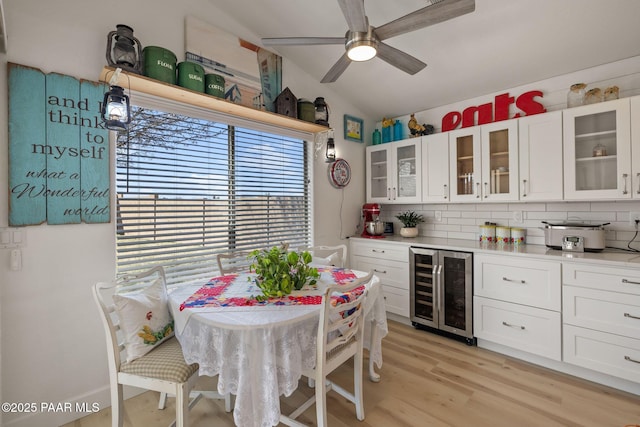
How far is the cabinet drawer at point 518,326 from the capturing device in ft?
7.75

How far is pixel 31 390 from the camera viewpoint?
1.76m

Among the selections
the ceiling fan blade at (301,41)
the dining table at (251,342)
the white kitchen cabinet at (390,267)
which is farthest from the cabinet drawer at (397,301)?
the ceiling fan blade at (301,41)

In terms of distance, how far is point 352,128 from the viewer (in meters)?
3.80

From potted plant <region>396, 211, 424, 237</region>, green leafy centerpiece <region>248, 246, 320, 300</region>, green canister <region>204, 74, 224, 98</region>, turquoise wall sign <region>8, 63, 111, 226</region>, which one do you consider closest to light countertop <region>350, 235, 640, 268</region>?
potted plant <region>396, 211, 424, 237</region>

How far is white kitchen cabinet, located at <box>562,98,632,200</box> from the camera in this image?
89.6 inches

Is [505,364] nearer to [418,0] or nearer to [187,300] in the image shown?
[187,300]

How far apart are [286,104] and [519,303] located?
2726mm

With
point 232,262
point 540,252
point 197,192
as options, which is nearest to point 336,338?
point 232,262

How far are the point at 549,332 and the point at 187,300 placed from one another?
2714 mm

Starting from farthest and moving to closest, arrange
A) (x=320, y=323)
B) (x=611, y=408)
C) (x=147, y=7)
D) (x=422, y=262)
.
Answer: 1. (x=422, y=262)
2. (x=147, y=7)
3. (x=611, y=408)
4. (x=320, y=323)

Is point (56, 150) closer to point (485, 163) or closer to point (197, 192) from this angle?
point (197, 192)

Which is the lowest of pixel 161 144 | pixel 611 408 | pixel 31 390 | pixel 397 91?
pixel 611 408

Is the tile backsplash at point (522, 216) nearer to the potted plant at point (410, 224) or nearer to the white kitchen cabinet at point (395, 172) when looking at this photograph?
the potted plant at point (410, 224)

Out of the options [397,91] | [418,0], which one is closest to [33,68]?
[418,0]
